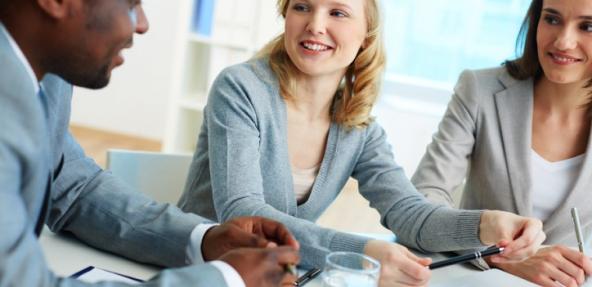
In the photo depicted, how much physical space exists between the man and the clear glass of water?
10 cm

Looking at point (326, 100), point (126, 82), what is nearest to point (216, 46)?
→ point (126, 82)

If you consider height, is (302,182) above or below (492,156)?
below

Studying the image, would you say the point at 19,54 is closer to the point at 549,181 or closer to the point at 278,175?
the point at 278,175

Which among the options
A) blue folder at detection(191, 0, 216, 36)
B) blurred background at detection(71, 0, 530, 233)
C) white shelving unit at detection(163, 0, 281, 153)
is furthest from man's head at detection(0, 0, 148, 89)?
blue folder at detection(191, 0, 216, 36)

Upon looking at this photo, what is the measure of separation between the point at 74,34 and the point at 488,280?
0.97m

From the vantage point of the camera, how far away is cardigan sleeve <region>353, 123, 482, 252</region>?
162cm

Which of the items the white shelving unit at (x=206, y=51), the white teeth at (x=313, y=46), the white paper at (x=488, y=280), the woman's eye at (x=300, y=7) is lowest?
the white shelving unit at (x=206, y=51)

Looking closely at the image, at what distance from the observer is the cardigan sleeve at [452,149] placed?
6.55 feet

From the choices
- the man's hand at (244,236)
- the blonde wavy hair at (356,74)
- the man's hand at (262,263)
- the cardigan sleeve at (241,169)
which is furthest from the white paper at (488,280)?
the blonde wavy hair at (356,74)

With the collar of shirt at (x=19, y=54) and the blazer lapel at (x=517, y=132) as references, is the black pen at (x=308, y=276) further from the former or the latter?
the blazer lapel at (x=517, y=132)

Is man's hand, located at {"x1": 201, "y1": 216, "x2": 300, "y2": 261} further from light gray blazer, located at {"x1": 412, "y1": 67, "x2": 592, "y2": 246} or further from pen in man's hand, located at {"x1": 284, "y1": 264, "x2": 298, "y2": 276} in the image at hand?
light gray blazer, located at {"x1": 412, "y1": 67, "x2": 592, "y2": 246}

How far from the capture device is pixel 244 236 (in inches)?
45.3

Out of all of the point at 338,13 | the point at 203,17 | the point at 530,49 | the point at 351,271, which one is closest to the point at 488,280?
the point at 351,271

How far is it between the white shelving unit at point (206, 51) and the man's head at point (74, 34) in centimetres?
319
